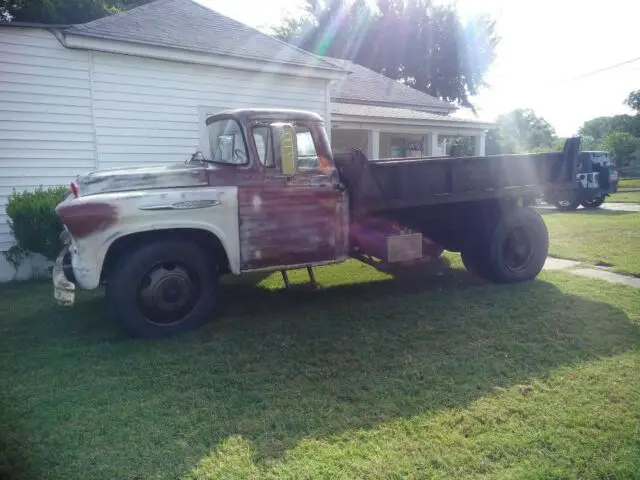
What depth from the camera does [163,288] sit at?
4.65m

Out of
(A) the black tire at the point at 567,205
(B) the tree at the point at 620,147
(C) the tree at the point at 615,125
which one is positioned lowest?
(A) the black tire at the point at 567,205

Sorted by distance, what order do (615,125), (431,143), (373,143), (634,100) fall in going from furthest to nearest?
(615,125) → (634,100) → (431,143) → (373,143)

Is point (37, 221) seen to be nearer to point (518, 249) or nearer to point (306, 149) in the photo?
point (306, 149)

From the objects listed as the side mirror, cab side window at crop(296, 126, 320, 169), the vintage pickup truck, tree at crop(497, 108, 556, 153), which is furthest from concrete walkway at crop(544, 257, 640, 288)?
tree at crop(497, 108, 556, 153)

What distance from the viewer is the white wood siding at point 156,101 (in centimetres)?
830

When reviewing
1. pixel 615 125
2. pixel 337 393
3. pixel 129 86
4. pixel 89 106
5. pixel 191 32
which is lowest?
pixel 337 393

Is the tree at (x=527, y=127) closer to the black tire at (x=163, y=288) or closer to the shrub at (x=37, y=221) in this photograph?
the shrub at (x=37, y=221)

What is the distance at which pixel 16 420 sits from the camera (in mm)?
3174

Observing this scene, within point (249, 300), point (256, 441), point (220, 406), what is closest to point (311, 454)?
point (256, 441)

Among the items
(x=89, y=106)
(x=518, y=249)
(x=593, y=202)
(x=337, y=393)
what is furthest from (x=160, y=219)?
(x=593, y=202)

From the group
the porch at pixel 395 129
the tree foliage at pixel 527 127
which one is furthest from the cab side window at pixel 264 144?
the tree foliage at pixel 527 127

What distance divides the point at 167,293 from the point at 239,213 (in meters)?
1.06

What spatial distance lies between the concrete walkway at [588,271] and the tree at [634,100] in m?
65.0

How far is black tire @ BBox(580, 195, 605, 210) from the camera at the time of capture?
17.2m
